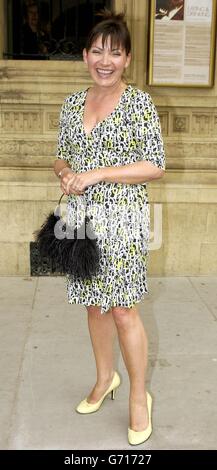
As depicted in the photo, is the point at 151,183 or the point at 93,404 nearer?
the point at 93,404

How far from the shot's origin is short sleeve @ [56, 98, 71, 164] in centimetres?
270

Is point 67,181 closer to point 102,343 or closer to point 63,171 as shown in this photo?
point 63,171

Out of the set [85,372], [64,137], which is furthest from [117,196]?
[85,372]

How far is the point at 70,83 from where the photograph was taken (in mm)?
5238

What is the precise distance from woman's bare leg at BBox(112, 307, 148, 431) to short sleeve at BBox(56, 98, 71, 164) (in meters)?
0.79

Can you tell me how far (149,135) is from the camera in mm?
2477

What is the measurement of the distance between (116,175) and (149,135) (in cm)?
23

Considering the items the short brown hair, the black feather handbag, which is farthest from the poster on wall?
the black feather handbag

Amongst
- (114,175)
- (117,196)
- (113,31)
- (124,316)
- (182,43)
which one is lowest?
(124,316)

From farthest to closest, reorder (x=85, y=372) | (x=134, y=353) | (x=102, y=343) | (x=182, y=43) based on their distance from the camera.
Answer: (x=182, y=43) → (x=85, y=372) → (x=102, y=343) → (x=134, y=353)

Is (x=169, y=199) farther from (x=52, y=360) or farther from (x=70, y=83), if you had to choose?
(x=52, y=360)

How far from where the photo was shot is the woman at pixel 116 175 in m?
2.47
